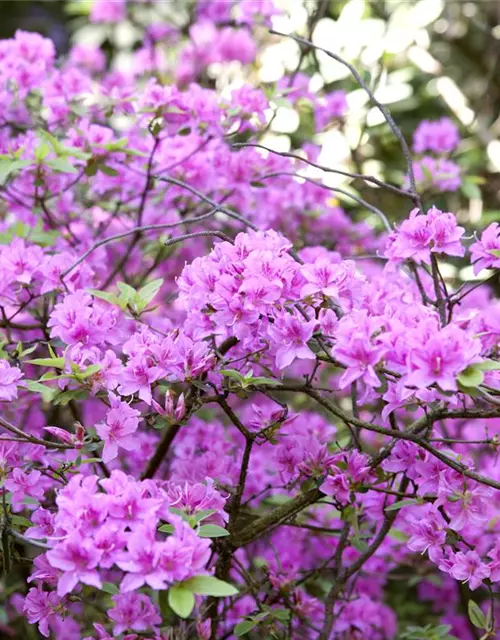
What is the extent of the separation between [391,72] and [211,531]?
2041 millimetres

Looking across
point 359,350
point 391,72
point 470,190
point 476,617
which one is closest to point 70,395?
point 359,350

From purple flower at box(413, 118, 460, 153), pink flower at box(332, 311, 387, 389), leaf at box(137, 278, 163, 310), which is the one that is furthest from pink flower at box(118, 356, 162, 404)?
purple flower at box(413, 118, 460, 153)

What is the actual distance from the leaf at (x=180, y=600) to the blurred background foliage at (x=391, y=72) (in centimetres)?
120

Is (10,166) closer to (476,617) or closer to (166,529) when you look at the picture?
(166,529)

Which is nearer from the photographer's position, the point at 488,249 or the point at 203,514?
the point at 203,514

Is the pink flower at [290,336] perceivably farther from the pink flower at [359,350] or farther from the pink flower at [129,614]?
the pink flower at [129,614]

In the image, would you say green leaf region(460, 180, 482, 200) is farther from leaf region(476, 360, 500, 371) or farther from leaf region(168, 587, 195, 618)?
leaf region(168, 587, 195, 618)

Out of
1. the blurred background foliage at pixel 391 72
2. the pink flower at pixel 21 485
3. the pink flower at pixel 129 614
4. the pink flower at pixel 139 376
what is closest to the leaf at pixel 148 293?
the pink flower at pixel 139 376

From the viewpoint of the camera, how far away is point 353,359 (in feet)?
3.08

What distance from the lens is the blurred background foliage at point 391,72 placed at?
2205 millimetres

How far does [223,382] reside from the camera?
111cm

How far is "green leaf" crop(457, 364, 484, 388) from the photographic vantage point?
880mm

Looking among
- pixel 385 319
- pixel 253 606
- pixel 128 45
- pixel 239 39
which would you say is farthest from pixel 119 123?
pixel 385 319

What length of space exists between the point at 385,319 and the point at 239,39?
153 cm
